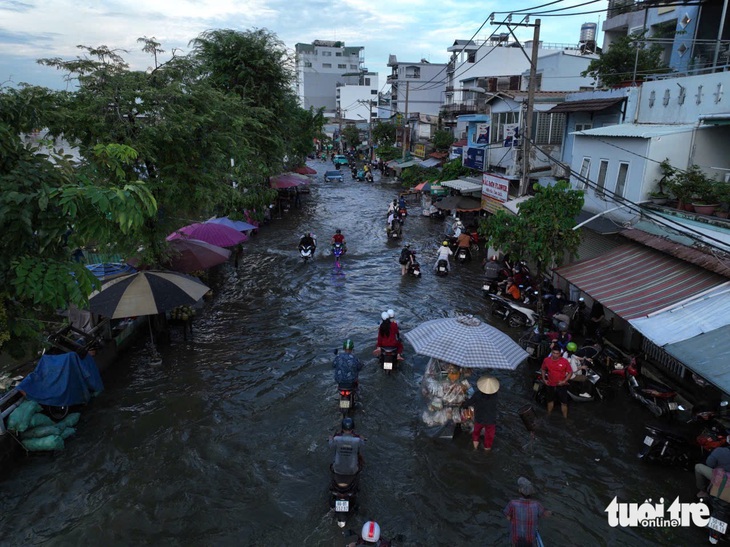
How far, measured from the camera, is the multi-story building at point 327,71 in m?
120

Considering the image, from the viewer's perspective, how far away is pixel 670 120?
541 inches

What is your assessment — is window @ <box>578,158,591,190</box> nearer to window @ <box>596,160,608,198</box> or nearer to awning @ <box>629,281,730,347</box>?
window @ <box>596,160,608,198</box>

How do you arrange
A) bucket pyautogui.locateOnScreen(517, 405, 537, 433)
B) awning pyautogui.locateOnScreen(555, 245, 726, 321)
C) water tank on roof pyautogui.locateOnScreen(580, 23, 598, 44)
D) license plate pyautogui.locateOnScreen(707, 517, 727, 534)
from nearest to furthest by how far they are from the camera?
license plate pyautogui.locateOnScreen(707, 517, 727, 534)
bucket pyautogui.locateOnScreen(517, 405, 537, 433)
awning pyautogui.locateOnScreen(555, 245, 726, 321)
water tank on roof pyautogui.locateOnScreen(580, 23, 598, 44)

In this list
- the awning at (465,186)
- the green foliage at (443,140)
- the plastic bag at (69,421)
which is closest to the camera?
the plastic bag at (69,421)

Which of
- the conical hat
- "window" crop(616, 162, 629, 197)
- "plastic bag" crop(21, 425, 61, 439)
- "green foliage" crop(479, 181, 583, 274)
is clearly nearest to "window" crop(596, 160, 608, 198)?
"window" crop(616, 162, 629, 197)

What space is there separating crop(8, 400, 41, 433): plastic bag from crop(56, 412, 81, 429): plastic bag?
492 mm

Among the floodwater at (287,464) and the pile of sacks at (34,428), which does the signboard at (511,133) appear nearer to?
the floodwater at (287,464)

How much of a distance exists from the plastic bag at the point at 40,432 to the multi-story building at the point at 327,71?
381ft

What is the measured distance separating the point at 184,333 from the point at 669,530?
1157 centimetres

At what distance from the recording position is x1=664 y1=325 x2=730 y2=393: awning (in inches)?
270

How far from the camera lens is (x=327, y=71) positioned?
12825 centimetres

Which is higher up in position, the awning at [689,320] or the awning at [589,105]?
the awning at [589,105]

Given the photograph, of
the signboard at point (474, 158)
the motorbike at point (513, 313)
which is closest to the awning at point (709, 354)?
the motorbike at point (513, 313)

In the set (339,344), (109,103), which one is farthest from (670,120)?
(109,103)
